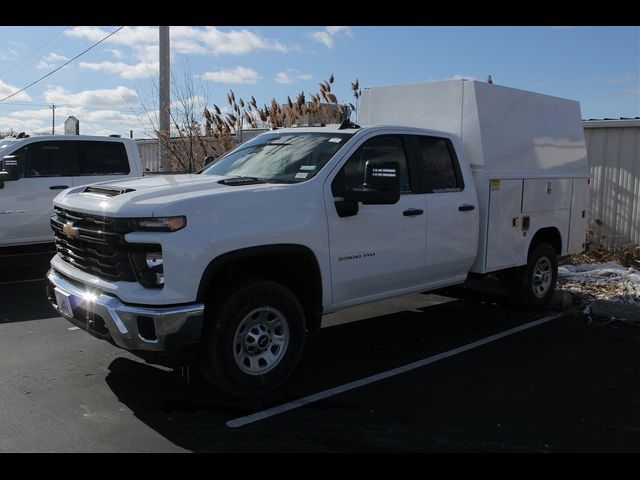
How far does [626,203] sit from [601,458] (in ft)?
26.6

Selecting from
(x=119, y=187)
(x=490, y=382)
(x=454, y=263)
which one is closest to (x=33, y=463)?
(x=119, y=187)

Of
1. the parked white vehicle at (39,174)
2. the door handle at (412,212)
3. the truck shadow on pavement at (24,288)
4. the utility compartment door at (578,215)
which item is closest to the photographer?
the door handle at (412,212)

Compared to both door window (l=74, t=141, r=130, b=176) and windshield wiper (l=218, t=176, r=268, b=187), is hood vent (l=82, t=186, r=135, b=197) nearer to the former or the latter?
windshield wiper (l=218, t=176, r=268, b=187)

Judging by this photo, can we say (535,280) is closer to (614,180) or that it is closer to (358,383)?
(358,383)

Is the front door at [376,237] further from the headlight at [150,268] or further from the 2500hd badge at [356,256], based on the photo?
the headlight at [150,268]

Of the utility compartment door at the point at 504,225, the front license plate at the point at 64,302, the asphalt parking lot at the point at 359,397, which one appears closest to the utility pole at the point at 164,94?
the asphalt parking lot at the point at 359,397

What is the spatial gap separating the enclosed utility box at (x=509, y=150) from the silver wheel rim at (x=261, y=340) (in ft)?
8.87

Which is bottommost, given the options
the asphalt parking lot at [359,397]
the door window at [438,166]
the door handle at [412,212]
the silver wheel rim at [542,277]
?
the asphalt parking lot at [359,397]

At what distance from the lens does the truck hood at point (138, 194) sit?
4.03 m

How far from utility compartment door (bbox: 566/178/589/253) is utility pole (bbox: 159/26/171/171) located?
10663mm

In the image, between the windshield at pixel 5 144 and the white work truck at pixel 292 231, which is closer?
the white work truck at pixel 292 231

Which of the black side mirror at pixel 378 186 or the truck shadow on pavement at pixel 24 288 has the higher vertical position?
the black side mirror at pixel 378 186

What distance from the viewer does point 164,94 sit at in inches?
625

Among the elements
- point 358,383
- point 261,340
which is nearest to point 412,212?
point 358,383
